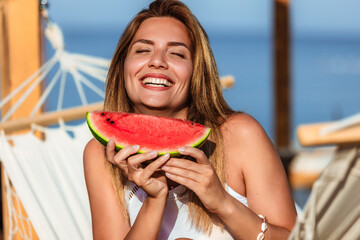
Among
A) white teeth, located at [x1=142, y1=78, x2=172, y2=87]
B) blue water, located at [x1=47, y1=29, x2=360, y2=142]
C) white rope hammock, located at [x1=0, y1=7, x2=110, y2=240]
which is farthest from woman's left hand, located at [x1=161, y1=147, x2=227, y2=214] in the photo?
blue water, located at [x1=47, y1=29, x2=360, y2=142]

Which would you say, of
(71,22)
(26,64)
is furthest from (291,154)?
(71,22)

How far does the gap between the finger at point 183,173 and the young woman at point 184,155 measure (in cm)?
13

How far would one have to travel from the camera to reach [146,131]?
1908 mm

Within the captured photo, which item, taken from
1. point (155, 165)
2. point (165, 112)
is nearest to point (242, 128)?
point (165, 112)

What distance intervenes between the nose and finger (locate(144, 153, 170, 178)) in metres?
0.48

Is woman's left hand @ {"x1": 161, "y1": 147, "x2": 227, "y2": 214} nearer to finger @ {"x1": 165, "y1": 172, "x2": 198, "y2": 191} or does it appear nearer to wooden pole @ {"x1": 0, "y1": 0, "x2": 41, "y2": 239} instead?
finger @ {"x1": 165, "y1": 172, "x2": 198, "y2": 191}

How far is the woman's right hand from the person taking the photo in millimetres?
1666

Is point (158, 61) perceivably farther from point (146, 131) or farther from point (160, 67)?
point (146, 131)

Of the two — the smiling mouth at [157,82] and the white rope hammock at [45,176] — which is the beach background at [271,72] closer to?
the smiling mouth at [157,82]

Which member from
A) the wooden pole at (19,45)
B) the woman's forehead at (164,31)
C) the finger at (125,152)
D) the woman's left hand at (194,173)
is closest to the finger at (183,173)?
the woman's left hand at (194,173)

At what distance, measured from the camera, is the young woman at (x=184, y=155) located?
1.92 m

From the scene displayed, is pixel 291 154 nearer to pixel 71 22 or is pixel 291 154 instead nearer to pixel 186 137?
pixel 186 137

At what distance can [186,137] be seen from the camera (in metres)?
1.87

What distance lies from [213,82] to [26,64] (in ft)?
4.98
